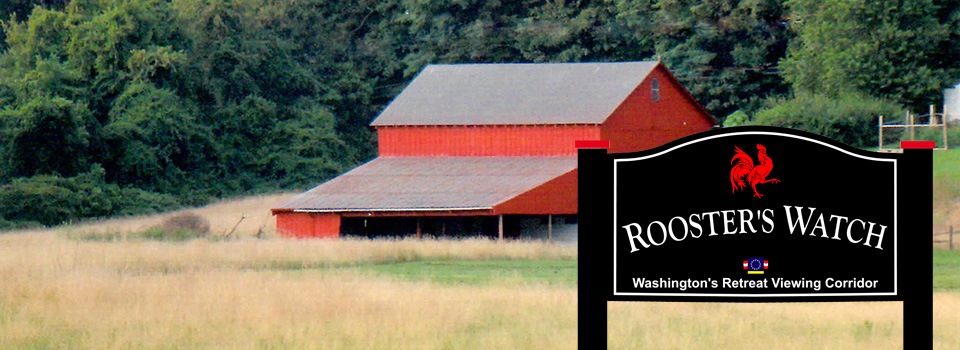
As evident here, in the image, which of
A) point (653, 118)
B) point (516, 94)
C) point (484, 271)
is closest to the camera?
point (484, 271)

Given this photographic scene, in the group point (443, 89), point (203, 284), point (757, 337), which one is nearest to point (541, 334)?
point (757, 337)

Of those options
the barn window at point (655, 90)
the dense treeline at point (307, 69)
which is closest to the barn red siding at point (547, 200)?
the barn window at point (655, 90)

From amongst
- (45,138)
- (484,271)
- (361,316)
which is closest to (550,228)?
(484,271)

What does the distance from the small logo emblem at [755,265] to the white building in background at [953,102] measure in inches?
1789

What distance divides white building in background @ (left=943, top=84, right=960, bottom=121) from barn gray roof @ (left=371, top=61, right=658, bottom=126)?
11.9 metres

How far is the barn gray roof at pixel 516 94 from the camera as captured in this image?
50812 mm

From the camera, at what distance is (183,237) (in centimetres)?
4550

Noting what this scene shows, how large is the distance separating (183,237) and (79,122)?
1820 cm

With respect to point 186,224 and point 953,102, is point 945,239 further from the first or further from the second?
point 186,224

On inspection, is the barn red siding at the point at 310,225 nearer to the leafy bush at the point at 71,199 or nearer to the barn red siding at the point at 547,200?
the barn red siding at the point at 547,200

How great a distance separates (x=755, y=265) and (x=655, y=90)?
137 ft

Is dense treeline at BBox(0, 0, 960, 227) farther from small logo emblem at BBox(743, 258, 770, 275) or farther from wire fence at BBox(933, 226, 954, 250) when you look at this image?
small logo emblem at BBox(743, 258, 770, 275)

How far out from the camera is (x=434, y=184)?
47.2 m

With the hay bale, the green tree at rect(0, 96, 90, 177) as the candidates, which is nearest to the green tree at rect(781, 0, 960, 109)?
the hay bale
